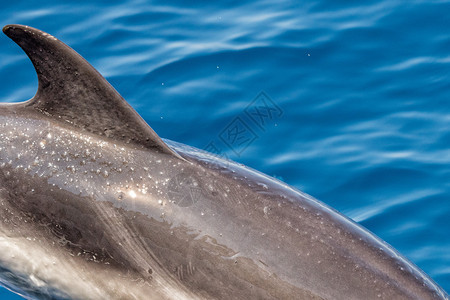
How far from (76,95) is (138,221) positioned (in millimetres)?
850

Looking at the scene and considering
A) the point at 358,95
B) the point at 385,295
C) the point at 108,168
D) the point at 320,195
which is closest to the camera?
the point at 385,295

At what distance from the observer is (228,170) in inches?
178

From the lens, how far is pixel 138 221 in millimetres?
4219

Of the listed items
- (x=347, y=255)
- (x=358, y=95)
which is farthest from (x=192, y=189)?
(x=358, y=95)

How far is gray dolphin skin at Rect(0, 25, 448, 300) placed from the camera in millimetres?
4102

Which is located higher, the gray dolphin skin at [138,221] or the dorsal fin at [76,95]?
the dorsal fin at [76,95]

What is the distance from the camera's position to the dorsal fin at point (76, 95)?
4172 millimetres

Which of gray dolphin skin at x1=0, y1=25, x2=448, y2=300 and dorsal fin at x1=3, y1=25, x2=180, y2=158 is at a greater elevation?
dorsal fin at x1=3, y1=25, x2=180, y2=158

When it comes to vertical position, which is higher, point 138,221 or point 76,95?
point 76,95

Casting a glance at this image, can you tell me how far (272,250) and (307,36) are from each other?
6242 millimetres

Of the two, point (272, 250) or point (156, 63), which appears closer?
point (272, 250)

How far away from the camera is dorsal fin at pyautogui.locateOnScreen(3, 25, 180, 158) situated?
4.17 metres

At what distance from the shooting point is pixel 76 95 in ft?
14.1

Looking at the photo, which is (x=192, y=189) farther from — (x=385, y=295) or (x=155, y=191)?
(x=385, y=295)
